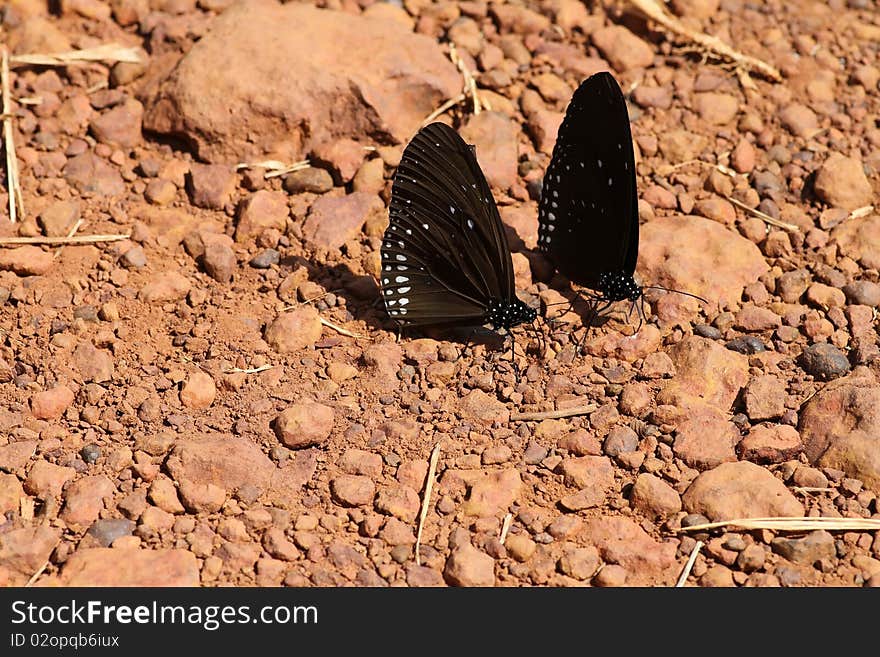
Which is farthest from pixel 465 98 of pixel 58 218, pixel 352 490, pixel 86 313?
pixel 352 490

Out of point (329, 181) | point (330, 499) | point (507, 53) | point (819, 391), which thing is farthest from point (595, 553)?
point (507, 53)

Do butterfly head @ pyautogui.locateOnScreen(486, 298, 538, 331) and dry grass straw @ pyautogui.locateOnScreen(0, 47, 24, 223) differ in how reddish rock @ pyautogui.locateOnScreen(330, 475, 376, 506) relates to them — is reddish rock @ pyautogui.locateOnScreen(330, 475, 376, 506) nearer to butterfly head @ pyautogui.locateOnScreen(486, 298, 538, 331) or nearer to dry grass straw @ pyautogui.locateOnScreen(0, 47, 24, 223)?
butterfly head @ pyautogui.locateOnScreen(486, 298, 538, 331)

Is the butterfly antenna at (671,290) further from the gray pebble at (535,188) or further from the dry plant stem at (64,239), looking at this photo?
the dry plant stem at (64,239)

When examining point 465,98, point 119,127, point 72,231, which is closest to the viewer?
point 72,231

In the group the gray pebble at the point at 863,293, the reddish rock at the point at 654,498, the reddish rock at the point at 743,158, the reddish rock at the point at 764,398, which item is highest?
the reddish rock at the point at 743,158

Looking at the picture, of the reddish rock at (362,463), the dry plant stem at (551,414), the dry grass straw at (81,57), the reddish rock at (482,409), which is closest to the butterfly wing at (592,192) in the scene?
the dry plant stem at (551,414)

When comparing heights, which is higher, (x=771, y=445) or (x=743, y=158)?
(x=743, y=158)

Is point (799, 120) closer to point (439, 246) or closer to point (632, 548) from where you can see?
point (439, 246)
